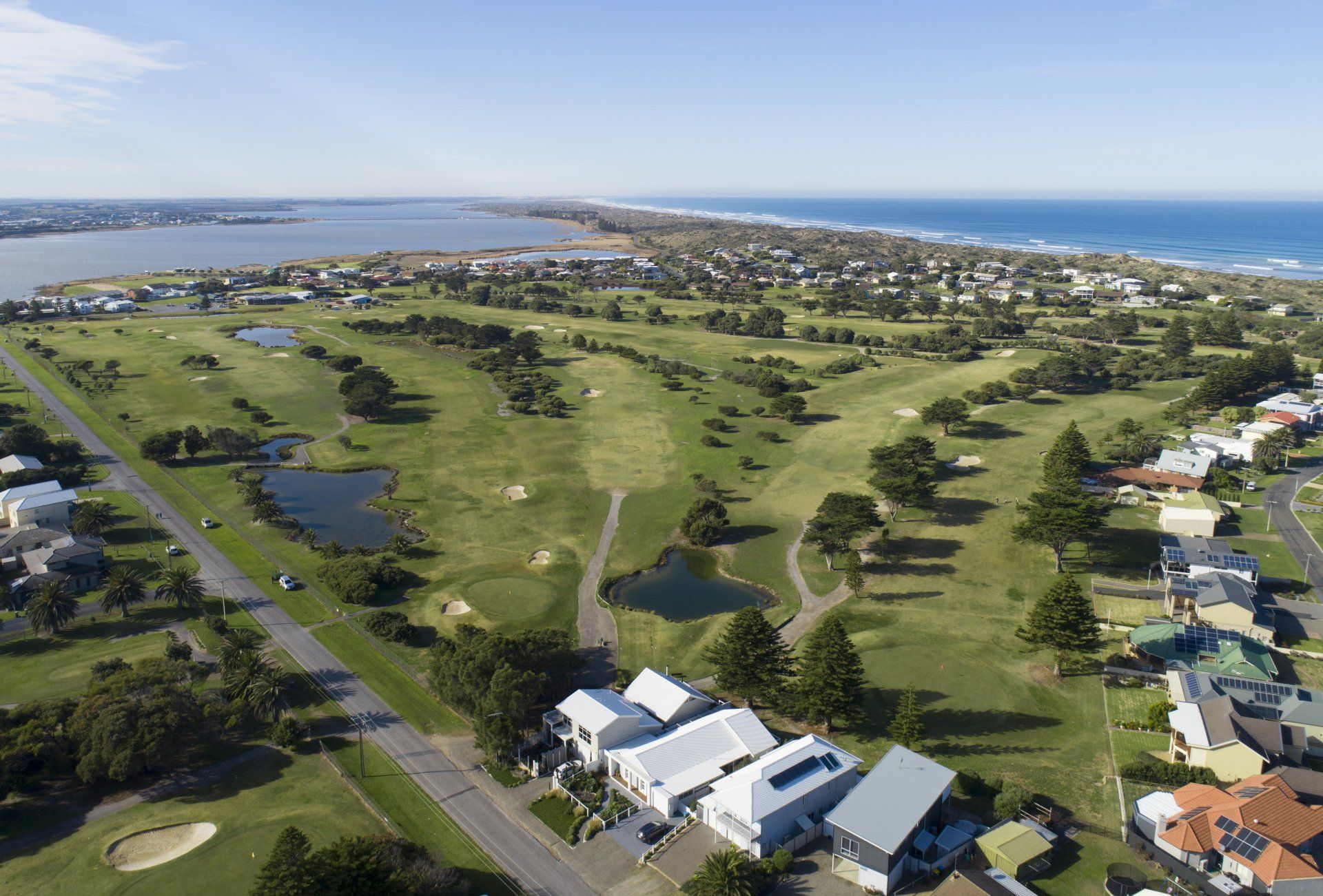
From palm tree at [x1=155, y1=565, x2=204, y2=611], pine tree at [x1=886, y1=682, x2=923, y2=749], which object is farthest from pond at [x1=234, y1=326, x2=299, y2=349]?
pine tree at [x1=886, y1=682, x2=923, y2=749]

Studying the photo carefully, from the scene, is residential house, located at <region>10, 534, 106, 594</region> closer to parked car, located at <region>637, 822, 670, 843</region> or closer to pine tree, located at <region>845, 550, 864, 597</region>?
parked car, located at <region>637, 822, 670, 843</region>

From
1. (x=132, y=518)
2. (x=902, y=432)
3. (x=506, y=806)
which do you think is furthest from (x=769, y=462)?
(x=132, y=518)

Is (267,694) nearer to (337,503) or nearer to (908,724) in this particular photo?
(908,724)

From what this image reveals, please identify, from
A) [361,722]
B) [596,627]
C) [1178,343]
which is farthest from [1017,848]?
[1178,343]

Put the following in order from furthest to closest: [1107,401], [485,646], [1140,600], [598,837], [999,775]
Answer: [1107,401] < [1140,600] < [485,646] < [999,775] < [598,837]

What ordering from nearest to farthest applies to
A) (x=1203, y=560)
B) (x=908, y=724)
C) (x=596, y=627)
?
(x=908, y=724) < (x=596, y=627) < (x=1203, y=560)

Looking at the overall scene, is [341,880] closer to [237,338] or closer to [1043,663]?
[1043,663]

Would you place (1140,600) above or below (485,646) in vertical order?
below

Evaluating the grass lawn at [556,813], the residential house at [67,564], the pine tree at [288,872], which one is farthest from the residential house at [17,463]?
the grass lawn at [556,813]
